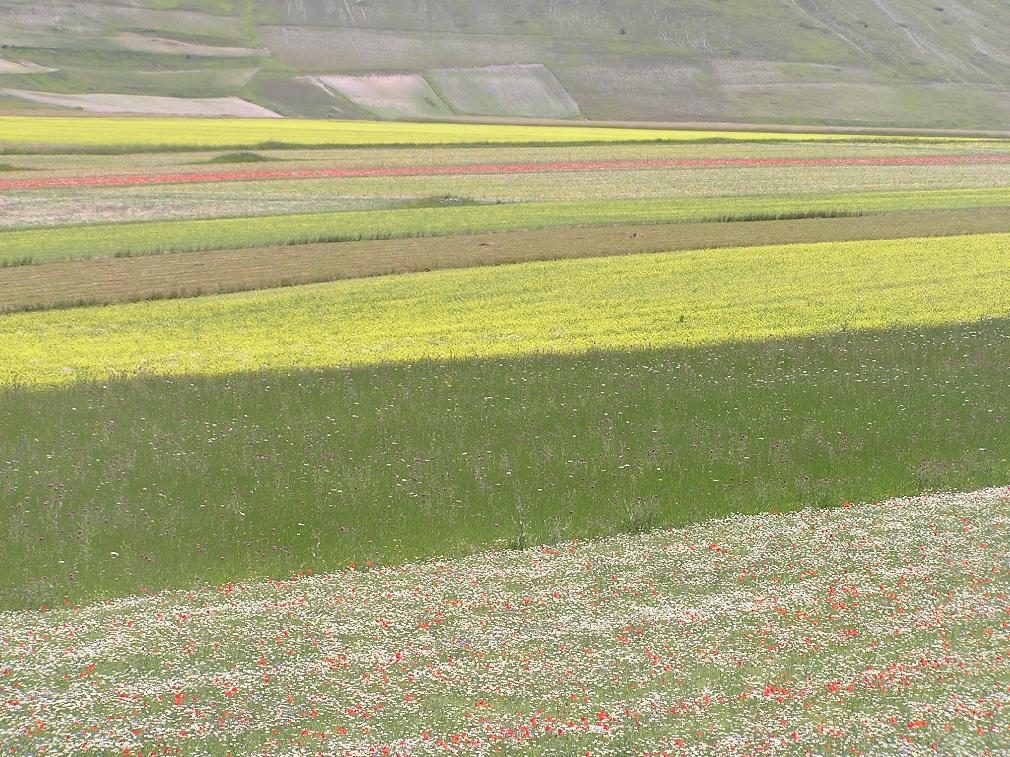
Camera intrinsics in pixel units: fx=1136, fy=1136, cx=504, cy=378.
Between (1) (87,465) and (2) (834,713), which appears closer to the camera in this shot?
(2) (834,713)

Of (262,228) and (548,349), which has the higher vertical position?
(548,349)

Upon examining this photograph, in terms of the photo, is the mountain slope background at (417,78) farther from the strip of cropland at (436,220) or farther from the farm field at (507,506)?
the farm field at (507,506)

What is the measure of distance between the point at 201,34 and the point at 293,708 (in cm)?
19996

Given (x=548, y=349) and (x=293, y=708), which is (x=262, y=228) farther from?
(x=293, y=708)

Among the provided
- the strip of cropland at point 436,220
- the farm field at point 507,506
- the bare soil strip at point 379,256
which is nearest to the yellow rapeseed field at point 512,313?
the farm field at point 507,506

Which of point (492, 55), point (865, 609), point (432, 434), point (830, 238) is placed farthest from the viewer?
point (492, 55)

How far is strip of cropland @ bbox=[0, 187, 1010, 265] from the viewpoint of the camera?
144 feet

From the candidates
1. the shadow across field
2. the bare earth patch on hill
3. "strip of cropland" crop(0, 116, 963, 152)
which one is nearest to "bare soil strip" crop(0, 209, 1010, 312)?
the shadow across field

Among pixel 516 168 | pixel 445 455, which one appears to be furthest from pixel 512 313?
pixel 516 168

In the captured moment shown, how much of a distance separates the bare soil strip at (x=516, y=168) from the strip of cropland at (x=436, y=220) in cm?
1569

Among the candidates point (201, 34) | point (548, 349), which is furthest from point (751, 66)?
point (548, 349)

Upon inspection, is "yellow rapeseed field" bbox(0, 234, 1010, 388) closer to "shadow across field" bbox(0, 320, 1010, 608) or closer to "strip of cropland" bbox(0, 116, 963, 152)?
"shadow across field" bbox(0, 320, 1010, 608)

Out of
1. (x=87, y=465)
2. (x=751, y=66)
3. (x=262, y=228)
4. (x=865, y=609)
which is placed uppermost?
(x=865, y=609)

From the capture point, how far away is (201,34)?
193 m
